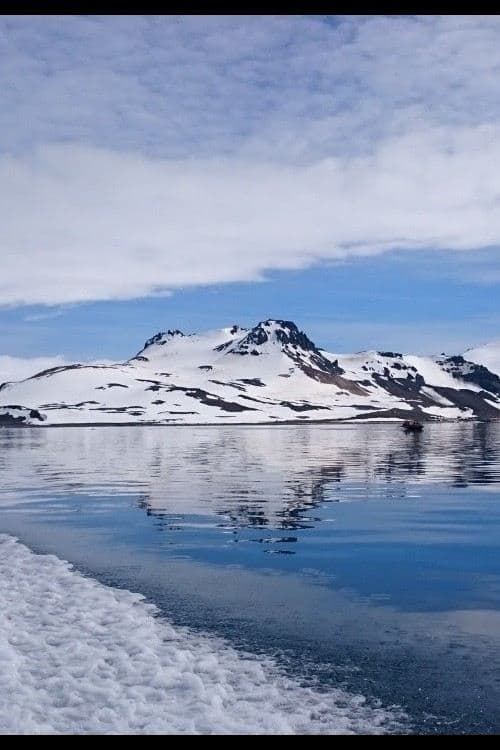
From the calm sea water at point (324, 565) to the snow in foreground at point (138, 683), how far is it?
68 cm

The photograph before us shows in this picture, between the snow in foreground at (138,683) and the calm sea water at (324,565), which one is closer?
the snow in foreground at (138,683)

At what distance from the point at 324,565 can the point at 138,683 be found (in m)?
10.7

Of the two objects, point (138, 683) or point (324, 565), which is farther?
point (324, 565)

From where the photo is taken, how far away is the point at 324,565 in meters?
22.2

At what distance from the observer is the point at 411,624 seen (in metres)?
15.8

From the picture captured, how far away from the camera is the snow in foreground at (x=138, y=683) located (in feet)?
35.2

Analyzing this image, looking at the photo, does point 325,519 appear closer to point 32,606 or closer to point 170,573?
point 170,573

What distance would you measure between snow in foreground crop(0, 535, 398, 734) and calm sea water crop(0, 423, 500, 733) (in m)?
0.68

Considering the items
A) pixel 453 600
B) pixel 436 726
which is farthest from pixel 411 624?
pixel 436 726

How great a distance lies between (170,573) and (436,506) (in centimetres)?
1907
